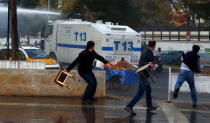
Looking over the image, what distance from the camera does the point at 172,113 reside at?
12977 millimetres

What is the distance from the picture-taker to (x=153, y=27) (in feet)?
193

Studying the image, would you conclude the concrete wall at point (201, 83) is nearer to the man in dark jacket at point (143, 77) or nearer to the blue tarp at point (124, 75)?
the blue tarp at point (124, 75)

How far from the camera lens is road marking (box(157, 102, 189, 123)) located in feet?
39.0

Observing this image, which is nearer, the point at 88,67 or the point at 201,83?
the point at 88,67

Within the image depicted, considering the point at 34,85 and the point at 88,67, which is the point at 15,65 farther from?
the point at 88,67

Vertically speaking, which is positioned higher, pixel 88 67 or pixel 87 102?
pixel 88 67

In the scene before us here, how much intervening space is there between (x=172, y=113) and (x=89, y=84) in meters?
2.49

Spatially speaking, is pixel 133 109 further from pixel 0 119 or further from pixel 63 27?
pixel 63 27

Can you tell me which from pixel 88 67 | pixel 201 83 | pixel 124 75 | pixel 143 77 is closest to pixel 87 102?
pixel 88 67

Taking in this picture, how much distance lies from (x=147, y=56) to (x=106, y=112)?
5.36ft

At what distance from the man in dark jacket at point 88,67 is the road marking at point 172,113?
1.90 meters

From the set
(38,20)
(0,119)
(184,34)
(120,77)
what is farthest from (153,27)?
(0,119)

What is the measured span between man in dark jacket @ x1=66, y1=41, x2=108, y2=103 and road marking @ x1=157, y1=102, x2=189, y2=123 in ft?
6.22

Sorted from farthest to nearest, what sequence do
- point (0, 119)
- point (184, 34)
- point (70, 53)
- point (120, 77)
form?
point (184, 34) < point (70, 53) < point (120, 77) < point (0, 119)
